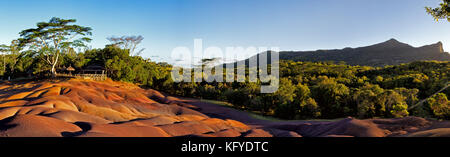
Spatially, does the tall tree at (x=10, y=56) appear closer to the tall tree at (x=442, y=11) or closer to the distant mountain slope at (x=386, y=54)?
the tall tree at (x=442, y=11)

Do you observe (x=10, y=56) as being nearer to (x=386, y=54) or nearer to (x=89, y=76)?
(x=89, y=76)

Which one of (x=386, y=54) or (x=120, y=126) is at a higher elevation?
(x=386, y=54)

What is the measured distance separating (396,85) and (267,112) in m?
21.8

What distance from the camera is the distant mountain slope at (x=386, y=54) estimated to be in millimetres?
70875

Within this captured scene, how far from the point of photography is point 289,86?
2747 cm

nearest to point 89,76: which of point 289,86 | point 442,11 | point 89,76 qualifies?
point 89,76

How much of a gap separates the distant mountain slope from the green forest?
95.8 feet

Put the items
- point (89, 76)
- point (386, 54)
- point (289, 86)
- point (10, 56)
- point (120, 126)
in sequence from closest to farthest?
point (120, 126)
point (289, 86)
point (89, 76)
point (10, 56)
point (386, 54)

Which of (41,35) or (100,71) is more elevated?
(41,35)

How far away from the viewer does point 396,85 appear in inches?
1309

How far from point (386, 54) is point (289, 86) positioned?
7438cm
